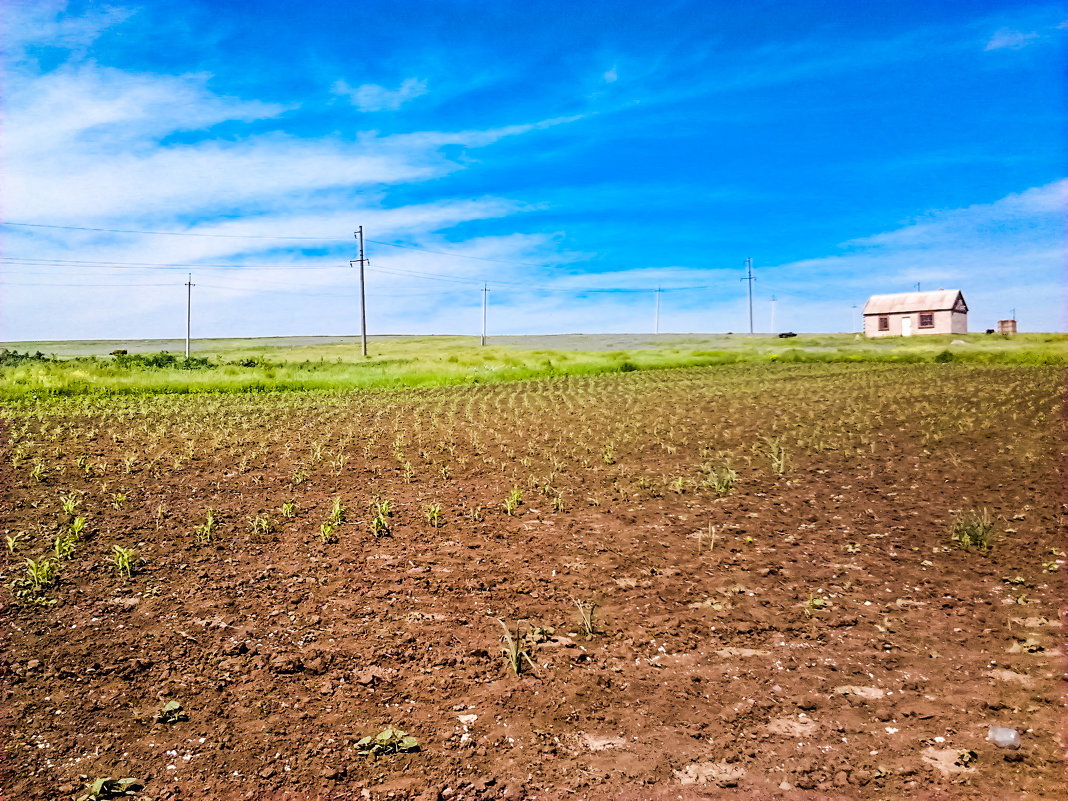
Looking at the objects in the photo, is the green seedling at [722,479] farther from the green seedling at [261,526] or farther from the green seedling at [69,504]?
the green seedling at [69,504]

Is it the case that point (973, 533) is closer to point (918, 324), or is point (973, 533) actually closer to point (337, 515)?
point (337, 515)

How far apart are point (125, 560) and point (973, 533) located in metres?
9.02

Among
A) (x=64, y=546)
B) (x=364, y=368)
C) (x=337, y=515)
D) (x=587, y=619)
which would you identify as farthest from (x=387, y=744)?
(x=364, y=368)

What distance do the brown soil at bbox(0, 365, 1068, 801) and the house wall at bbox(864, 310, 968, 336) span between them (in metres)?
62.6

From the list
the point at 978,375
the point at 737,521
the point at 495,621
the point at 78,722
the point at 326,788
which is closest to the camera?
the point at 326,788

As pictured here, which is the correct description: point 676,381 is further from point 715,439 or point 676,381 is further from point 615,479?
point 615,479

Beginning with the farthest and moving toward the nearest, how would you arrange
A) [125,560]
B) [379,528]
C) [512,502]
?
1. [512,502]
2. [379,528]
3. [125,560]

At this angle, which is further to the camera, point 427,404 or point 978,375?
point 978,375

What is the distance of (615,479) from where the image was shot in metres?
10.5

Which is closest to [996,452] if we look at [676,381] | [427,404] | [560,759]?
[560,759]

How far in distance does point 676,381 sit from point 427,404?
1280 centimetres

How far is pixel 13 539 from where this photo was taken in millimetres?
7035

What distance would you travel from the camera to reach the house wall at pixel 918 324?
6431 cm

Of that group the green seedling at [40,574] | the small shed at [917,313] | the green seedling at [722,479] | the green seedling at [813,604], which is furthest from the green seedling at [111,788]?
the small shed at [917,313]
